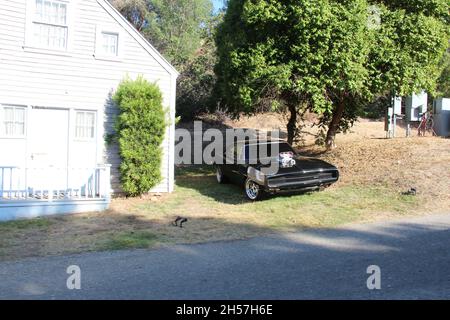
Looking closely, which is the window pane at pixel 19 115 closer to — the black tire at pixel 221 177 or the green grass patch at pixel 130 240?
the green grass patch at pixel 130 240

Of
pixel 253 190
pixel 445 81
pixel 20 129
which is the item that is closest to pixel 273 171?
pixel 253 190

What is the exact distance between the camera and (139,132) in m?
11.9

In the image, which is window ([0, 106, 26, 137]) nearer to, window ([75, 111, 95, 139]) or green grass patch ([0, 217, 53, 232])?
window ([75, 111, 95, 139])

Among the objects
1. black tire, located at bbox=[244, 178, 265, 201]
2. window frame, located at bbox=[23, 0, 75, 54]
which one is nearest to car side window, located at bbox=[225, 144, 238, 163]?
black tire, located at bbox=[244, 178, 265, 201]

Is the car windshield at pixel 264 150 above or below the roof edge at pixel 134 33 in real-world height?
below

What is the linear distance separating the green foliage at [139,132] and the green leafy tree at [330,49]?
8.98 feet

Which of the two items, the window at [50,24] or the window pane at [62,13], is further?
the window pane at [62,13]

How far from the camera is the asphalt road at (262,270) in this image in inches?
193

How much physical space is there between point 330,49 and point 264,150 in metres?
3.26

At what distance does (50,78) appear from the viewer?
11.5 metres

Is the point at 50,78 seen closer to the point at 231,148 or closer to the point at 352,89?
the point at 231,148

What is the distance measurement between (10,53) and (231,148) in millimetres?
6451

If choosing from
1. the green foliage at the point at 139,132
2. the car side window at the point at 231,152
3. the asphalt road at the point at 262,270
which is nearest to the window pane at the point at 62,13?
the green foliage at the point at 139,132
